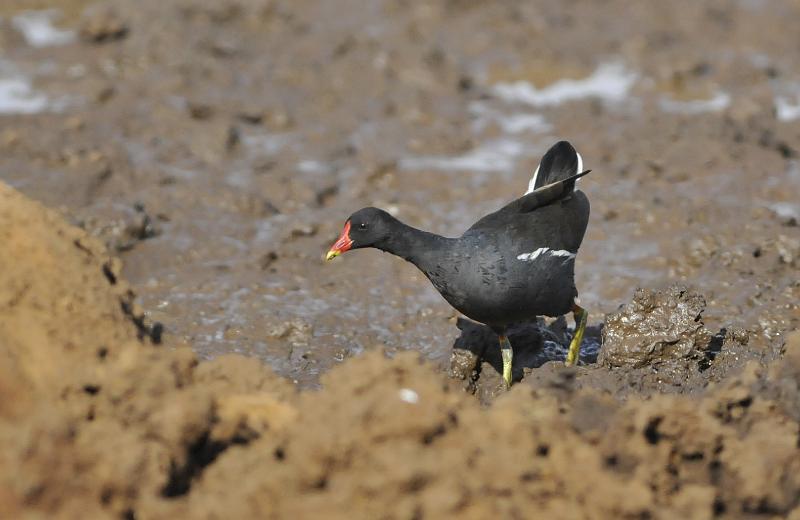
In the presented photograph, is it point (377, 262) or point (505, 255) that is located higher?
point (505, 255)

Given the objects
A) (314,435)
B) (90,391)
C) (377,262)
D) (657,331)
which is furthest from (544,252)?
(90,391)

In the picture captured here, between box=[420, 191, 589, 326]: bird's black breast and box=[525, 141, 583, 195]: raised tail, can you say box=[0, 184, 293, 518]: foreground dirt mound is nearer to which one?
box=[420, 191, 589, 326]: bird's black breast

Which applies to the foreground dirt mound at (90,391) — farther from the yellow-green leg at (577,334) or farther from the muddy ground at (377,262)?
the yellow-green leg at (577,334)

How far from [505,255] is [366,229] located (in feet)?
2.61

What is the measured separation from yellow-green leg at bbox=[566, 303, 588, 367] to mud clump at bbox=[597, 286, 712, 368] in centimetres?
35

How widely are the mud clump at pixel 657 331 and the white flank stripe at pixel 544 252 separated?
1.54 ft

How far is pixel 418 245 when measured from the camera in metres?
5.62

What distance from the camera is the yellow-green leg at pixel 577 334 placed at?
599 centimetres

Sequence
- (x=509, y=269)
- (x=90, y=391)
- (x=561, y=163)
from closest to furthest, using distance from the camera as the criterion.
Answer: (x=90, y=391), (x=509, y=269), (x=561, y=163)

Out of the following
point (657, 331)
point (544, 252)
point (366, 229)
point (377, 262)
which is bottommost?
point (377, 262)

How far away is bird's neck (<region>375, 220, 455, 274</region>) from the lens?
18.3 ft

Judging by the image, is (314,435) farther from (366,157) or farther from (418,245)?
(366,157)

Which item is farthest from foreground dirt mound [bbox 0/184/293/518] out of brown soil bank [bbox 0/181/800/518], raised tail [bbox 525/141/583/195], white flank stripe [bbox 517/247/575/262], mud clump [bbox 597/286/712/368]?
raised tail [bbox 525/141/583/195]

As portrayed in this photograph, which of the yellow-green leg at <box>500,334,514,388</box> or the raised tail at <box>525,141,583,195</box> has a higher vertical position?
the raised tail at <box>525,141,583,195</box>
